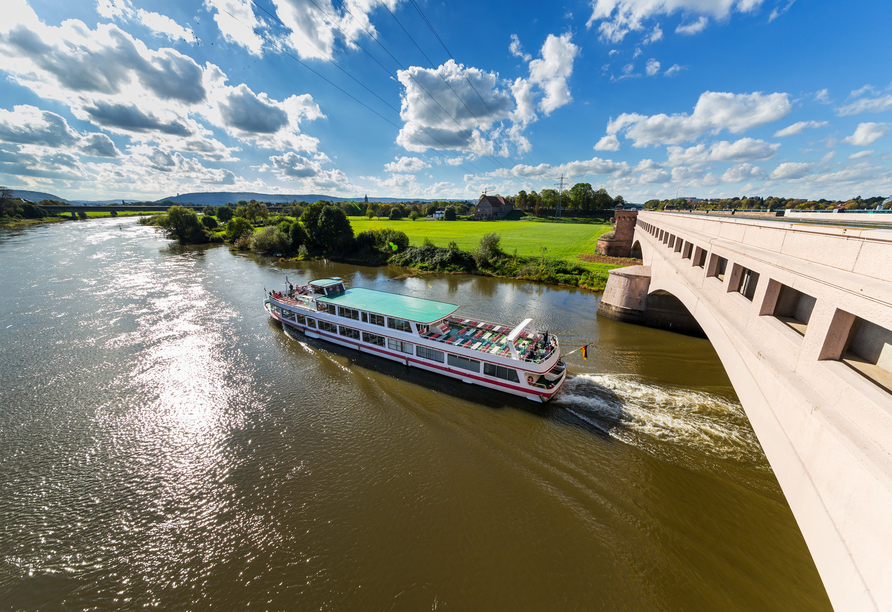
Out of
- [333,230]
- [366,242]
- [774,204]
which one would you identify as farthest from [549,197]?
[333,230]

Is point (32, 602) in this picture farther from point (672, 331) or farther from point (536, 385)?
point (672, 331)

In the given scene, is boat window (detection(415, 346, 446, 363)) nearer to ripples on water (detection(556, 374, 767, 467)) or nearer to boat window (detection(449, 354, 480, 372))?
boat window (detection(449, 354, 480, 372))

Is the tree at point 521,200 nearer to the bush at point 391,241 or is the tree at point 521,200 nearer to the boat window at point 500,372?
the bush at point 391,241

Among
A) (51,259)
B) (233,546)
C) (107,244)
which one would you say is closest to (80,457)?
(233,546)

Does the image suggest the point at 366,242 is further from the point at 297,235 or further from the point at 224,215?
the point at 224,215

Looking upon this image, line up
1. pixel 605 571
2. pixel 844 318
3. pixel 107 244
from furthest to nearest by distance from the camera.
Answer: pixel 107 244, pixel 605 571, pixel 844 318

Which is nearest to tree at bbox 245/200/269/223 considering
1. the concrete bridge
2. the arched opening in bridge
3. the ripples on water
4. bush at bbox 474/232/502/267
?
bush at bbox 474/232/502/267
